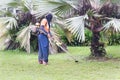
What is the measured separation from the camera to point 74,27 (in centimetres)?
963

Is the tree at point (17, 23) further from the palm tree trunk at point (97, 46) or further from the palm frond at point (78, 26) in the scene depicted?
the palm frond at point (78, 26)

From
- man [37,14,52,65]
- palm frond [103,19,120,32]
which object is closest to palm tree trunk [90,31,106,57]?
palm frond [103,19,120,32]

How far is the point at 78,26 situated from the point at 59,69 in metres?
1.19

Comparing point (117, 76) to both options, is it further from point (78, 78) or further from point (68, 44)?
point (68, 44)

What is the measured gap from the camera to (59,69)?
9.66 meters

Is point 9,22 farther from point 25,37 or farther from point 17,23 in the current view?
point 25,37

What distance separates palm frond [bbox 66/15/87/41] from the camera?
31.1 ft

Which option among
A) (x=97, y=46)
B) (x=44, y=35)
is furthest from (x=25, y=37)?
(x=97, y=46)

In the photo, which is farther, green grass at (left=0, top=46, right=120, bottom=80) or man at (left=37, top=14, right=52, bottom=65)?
man at (left=37, top=14, right=52, bottom=65)

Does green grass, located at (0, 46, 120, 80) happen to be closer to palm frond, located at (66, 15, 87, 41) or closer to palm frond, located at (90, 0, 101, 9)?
palm frond, located at (66, 15, 87, 41)

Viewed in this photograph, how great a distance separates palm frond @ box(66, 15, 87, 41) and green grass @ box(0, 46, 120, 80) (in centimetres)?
85

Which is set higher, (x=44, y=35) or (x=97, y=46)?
(x=44, y=35)

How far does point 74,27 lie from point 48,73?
1385mm

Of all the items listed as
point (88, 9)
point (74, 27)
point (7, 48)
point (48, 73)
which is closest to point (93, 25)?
point (88, 9)
